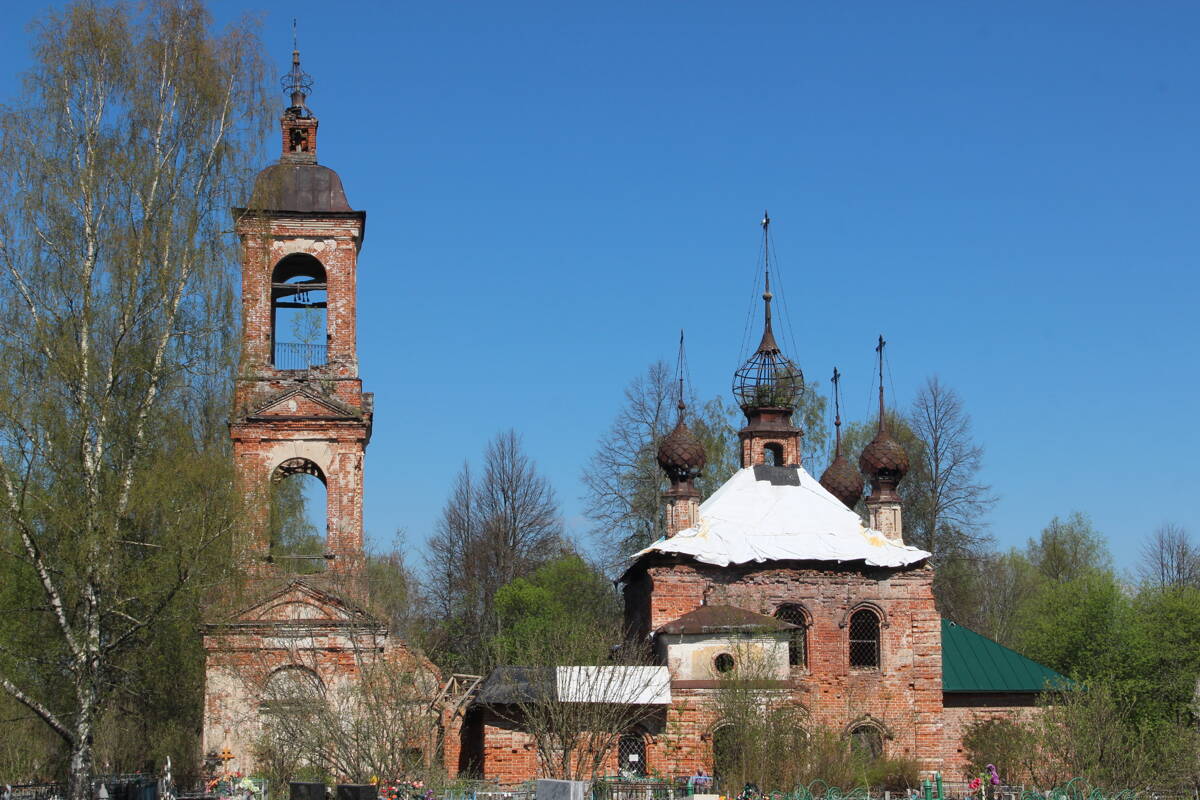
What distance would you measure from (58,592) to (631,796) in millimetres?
8585

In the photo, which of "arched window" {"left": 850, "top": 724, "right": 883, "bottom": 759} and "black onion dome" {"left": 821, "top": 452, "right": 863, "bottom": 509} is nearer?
"arched window" {"left": 850, "top": 724, "right": 883, "bottom": 759}

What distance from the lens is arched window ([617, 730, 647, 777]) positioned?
25578mm

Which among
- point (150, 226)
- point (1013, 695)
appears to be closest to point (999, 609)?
point (1013, 695)

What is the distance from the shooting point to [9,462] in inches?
687

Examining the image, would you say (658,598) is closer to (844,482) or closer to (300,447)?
(300,447)

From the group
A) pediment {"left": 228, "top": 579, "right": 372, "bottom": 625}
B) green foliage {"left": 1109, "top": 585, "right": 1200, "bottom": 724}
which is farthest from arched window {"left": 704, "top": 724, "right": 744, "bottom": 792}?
green foliage {"left": 1109, "top": 585, "right": 1200, "bottom": 724}

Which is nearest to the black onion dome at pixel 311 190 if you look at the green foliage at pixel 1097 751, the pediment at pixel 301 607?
the pediment at pixel 301 607

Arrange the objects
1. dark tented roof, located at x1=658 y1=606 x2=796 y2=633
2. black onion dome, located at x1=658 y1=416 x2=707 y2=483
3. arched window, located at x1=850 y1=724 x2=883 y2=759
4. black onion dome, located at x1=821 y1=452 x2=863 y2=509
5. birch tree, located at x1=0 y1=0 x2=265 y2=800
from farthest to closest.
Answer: black onion dome, located at x1=821 y1=452 x2=863 y2=509
black onion dome, located at x1=658 y1=416 x2=707 y2=483
arched window, located at x1=850 y1=724 x2=883 y2=759
dark tented roof, located at x1=658 y1=606 x2=796 y2=633
birch tree, located at x1=0 y1=0 x2=265 y2=800

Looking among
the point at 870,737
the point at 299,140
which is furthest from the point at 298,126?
the point at 870,737

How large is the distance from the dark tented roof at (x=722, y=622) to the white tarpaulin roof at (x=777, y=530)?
1.24 m

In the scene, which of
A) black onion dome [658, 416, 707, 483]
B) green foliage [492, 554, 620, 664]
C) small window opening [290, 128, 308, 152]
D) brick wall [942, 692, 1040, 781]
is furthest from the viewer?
green foliage [492, 554, 620, 664]

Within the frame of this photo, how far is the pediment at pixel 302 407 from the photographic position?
81.0 ft

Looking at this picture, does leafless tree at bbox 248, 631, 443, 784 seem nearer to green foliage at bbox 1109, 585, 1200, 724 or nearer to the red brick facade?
the red brick facade

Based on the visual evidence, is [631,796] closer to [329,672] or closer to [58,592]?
[329,672]
